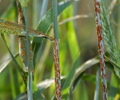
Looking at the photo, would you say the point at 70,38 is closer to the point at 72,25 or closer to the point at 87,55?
the point at 72,25

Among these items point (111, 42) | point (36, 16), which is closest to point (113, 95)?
point (111, 42)

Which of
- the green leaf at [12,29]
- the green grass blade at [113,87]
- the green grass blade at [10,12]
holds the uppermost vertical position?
the green grass blade at [10,12]

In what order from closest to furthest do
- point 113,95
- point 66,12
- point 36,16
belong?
1. point 113,95
2. point 66,12
3. point 36,16

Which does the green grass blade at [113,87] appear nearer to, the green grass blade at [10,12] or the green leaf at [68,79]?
the green leaf at [68,79]

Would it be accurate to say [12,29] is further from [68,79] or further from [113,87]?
[113,87]

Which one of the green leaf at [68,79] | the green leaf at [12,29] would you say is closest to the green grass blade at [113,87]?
the green leaf at [68,79]

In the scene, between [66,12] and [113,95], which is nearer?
[113,95]

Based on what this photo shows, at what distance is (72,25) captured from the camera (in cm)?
86

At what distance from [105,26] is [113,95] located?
28cm

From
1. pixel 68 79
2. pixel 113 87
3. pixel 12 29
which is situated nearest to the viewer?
pixel 12 29

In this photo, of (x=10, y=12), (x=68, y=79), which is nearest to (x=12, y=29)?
(x=68, y=79)

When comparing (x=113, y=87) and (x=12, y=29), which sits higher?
(x=12, y=29)

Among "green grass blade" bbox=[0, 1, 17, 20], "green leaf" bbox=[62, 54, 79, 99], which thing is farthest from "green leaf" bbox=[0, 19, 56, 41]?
"green grass blade" bbox=[0, 1, 17, 20]

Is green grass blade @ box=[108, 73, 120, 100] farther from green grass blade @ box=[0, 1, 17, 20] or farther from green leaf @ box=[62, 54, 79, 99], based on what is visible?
green grass blade @ box=[0, 1, 17, 20]
